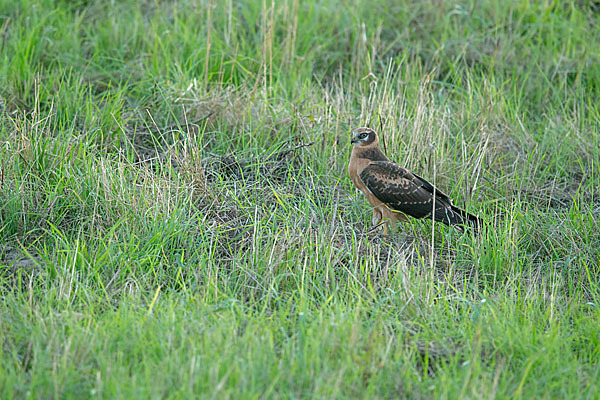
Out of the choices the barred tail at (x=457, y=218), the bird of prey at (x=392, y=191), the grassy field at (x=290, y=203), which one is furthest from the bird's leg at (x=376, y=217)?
Result: the barred tail at (x=457, y=218)

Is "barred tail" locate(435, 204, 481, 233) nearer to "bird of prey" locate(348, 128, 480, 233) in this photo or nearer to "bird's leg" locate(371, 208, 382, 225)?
"bird of prey" locate(348, 128, 480, 233)

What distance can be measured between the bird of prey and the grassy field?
159 mm

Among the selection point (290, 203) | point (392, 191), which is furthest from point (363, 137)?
point (290, 203)

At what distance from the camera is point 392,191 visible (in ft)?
16.9

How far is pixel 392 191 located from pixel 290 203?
30.9 inches

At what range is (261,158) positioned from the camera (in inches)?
235

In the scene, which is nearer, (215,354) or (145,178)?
(215,354)

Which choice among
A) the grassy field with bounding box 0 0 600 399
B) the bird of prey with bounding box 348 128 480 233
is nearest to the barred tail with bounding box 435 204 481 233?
the bird of prey with bounding box 348 128 480 233

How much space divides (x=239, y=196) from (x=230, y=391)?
2.39m

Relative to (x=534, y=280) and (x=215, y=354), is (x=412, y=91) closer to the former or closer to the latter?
(x=534, y=280)

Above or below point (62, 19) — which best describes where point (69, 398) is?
below

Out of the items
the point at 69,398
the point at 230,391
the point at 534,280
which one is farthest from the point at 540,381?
the point at 69,398

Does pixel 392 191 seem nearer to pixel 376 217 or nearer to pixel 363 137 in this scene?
pixel 376 217

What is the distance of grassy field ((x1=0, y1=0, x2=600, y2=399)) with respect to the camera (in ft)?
11.7
